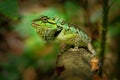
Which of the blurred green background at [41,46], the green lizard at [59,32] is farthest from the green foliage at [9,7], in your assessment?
the green lizard at [59,32]

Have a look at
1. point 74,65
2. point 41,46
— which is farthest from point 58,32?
point 41,46

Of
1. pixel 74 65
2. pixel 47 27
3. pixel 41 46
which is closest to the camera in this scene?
pixel 74 65

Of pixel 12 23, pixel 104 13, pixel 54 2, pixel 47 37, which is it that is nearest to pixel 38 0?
pixel 54 2

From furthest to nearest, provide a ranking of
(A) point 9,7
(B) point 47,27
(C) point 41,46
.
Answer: (C) point 41,46 < (A) point 9,7 < (B) point 47,27

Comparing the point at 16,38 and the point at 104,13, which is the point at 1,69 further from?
the point at 104,13

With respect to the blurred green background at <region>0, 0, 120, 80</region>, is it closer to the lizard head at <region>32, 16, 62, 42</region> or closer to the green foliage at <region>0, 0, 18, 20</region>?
the green foliage at <region>0, 0, 18, 20</region>

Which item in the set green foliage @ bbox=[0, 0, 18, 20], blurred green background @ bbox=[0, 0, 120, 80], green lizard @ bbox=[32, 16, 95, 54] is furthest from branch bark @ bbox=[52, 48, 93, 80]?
blurred green background @ bbox=[0, 0, 120, 80]

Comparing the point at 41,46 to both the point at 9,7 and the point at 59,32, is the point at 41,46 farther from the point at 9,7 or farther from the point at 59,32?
the point at 59,32

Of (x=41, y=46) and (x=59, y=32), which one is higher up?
(x=59, y=32)
